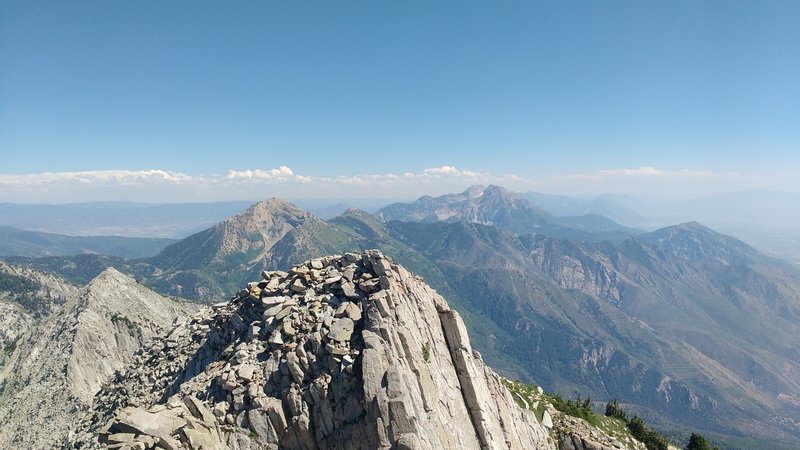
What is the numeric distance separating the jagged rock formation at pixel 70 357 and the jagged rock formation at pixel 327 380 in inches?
1283

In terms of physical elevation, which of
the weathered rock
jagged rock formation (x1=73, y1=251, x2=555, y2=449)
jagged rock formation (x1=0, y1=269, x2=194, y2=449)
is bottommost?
jagged rock formation (x1=0, y1=269, x2=194, y2=449)

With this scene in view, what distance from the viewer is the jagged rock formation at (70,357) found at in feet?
303

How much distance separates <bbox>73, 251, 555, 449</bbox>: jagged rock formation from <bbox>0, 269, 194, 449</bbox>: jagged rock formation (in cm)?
3259

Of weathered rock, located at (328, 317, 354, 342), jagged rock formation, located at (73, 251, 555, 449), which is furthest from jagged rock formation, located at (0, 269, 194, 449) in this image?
weathered rock, located at (328, 317, 354, 342)

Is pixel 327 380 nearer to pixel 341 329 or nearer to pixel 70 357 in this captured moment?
pixel 341 329

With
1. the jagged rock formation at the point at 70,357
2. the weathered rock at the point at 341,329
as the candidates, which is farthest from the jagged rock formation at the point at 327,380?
the jagged rock formation at the point at 70,357

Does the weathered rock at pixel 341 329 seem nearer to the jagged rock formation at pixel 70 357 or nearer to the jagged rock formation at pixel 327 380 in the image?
the jagged rock formation at pixel 327 380

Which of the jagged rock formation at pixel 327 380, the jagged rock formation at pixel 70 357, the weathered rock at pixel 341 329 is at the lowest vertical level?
the jagged rock formation at pixel 70 357

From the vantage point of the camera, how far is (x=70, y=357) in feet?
386

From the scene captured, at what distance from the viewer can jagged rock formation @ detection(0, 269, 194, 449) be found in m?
92.4

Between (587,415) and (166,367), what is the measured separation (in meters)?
86.4

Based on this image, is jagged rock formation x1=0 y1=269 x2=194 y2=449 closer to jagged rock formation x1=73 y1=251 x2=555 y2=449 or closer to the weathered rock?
jagged rock formation x1=73 y1=251 x2=555 y2=449

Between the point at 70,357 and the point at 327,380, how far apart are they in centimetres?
11830

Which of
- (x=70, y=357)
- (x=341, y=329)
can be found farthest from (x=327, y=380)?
(x=70, y=357)
